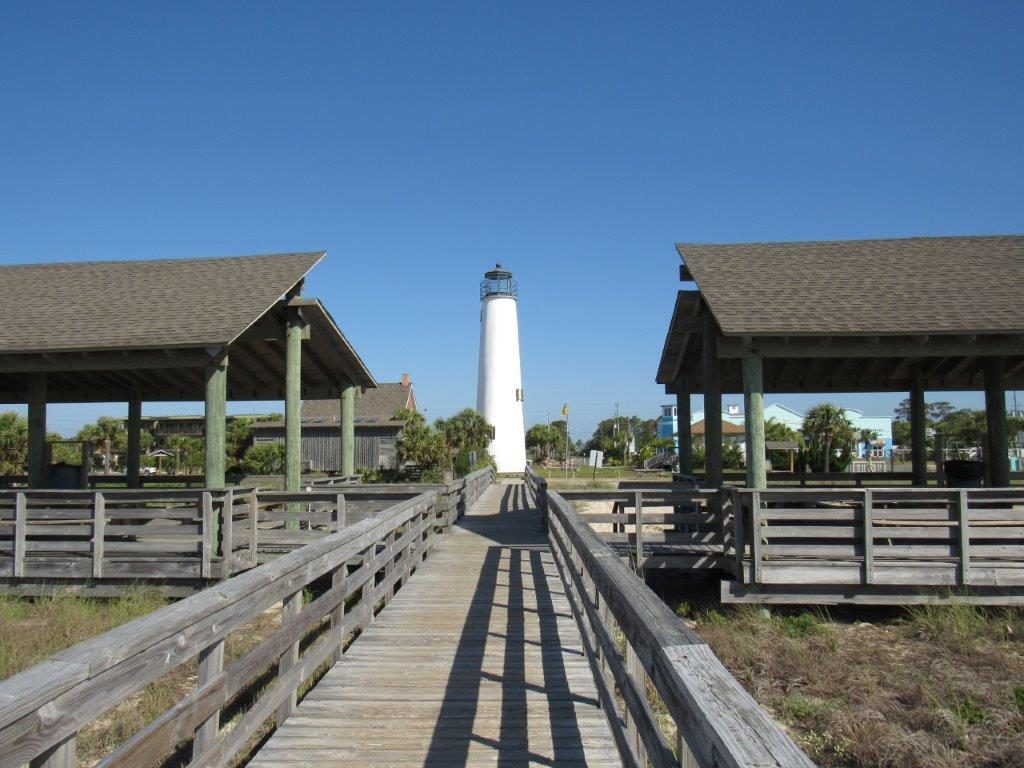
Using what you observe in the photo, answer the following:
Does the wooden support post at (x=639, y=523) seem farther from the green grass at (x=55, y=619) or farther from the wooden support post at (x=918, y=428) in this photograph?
the wooden support post at (x=918, y=428)

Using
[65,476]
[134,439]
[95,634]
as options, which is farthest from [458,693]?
[134,439]

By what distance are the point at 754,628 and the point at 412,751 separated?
18.5 ft

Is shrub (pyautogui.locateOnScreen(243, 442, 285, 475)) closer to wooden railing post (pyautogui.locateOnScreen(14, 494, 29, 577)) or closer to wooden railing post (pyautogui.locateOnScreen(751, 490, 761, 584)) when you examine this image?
wooden railing post (pyautogui.locateOnScreen(14, 494, 29, 577))

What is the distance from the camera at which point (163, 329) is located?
10656 mm

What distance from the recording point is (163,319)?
437 inches

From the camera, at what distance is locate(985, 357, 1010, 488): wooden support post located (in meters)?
12.8

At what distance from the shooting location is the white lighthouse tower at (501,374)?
1532 inches

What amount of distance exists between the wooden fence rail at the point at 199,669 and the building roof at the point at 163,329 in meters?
5.57

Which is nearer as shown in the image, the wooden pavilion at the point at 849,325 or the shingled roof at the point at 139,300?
the wooden pavilion at the point at 849,325

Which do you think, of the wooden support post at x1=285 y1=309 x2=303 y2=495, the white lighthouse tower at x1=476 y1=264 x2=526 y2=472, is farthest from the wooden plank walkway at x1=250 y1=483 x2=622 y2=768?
the white lighthouse tower at x1=476 y1=264 x2=526 y2=472

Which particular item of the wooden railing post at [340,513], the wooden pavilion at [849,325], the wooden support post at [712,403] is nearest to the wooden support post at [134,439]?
the wooden railing post at [340,513]

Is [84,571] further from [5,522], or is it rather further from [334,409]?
[334,409]

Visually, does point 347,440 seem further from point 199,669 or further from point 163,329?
point 199,669

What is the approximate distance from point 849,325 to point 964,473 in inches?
178
